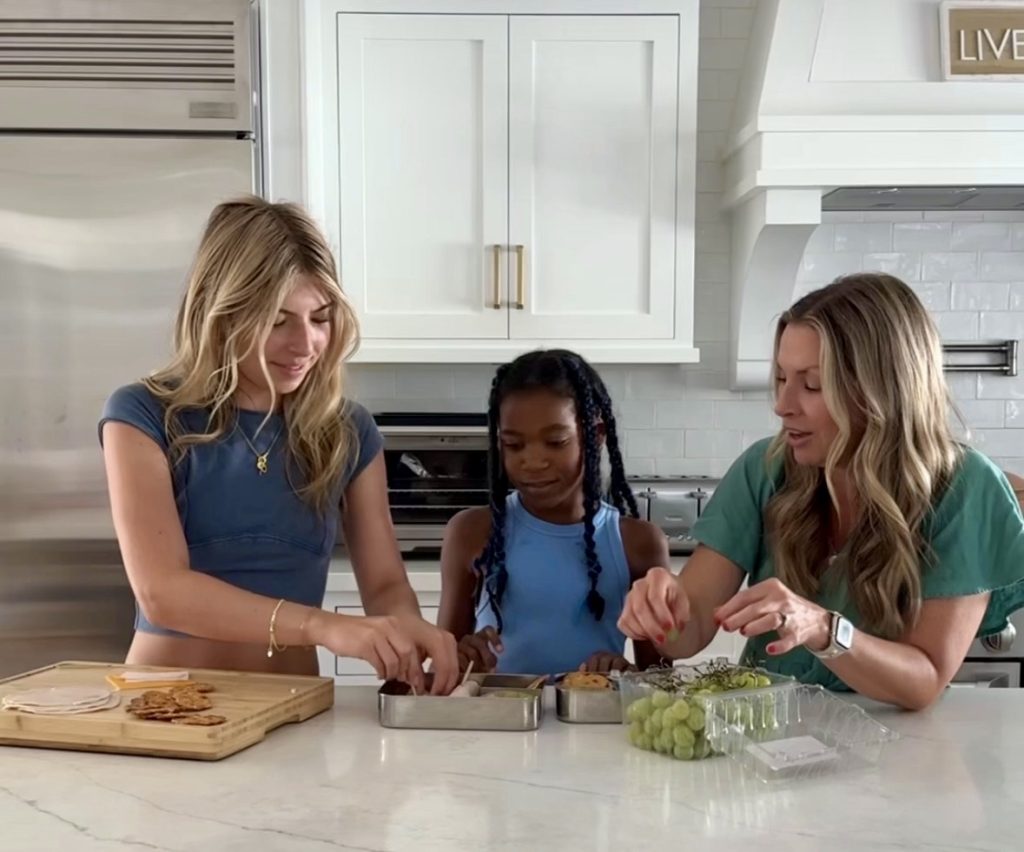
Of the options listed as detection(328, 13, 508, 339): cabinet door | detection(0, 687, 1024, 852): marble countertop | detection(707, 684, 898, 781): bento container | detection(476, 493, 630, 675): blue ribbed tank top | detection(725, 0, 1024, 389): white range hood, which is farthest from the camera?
detection(328, 13, 508, 339): cabinet door

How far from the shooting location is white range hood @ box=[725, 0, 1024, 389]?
2695mm

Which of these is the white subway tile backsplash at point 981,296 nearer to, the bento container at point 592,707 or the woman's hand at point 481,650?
the woman's hand at point 481,650

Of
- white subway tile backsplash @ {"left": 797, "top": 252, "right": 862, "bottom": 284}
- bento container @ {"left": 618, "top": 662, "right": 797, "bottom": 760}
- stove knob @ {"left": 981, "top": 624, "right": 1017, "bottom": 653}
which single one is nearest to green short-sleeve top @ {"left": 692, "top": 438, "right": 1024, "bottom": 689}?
bento container @ {"left": 618, "top": 662, "right": 797, "bottom": 760}

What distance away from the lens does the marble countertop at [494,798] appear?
3.22 ft

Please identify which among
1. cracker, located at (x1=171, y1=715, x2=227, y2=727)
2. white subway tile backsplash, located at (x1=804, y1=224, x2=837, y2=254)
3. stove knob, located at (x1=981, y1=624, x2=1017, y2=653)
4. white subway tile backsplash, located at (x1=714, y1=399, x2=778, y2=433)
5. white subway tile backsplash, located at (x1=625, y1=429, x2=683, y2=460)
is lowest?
stove knob, located at (x1=981, y1=624, x2=1017, y2=653)

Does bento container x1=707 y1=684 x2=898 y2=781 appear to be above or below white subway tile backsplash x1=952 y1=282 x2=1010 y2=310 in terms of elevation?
below

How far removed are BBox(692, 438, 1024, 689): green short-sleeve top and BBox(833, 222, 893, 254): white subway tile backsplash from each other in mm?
1850

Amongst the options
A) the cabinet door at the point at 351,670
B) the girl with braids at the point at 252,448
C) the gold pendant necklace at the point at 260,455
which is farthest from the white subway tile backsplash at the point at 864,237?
the gold pendant necklace at the point at 260,455

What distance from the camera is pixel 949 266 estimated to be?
3312mm

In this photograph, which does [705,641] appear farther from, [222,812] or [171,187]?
[171,187]

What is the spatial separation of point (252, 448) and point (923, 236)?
2362 mm

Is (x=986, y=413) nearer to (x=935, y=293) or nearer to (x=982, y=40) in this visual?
(x=935, y=293)

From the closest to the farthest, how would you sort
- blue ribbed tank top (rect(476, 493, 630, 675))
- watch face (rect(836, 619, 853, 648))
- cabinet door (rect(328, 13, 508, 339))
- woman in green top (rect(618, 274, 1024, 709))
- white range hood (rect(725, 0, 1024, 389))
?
1. watch face (rect(836, 619, 853, 648))
2. woman in green top (rect(618, 274, 1024, 709))
3. blue ribbed tank top (rect(476, 493, 630, 675))
4. white range hood (rect(725, 0, 1024, 389))
5. cabinet door (rect(328, 13, 508, 339))

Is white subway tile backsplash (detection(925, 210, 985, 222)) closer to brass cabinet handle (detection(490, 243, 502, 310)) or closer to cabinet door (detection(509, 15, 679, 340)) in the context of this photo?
cabinet door (detection(509, 15, 679, 340))
